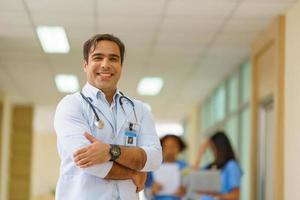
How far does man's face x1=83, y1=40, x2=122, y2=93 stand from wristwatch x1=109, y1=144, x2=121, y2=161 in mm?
273

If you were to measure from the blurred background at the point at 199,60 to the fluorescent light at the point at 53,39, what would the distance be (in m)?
0.01

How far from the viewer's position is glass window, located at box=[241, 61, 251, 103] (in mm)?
9109

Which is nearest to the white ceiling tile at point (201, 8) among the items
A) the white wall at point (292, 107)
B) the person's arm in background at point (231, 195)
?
the white wall at point (292, 107)

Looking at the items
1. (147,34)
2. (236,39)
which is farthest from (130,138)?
(236,39)

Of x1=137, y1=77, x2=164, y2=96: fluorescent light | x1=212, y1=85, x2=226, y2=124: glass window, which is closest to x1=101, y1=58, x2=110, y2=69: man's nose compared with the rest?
x1=137, y1=77, x2=164, y2=96: fluorescent light

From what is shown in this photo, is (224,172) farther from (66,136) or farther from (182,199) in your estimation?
(66,136)

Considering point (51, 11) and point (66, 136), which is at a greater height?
point (51, 11)

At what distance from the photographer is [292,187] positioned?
590cm

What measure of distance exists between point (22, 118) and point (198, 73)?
19.0 ft

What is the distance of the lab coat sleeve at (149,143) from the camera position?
2584 millimetres

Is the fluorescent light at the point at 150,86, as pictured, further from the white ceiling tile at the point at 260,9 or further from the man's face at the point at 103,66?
the man's face at the point at 103,66

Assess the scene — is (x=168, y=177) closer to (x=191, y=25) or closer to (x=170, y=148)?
(x=170, y=148)

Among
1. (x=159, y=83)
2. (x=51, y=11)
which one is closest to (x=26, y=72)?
(x=159, y=83)

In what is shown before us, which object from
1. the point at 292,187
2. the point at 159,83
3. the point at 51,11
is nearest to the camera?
the point at 292,187
